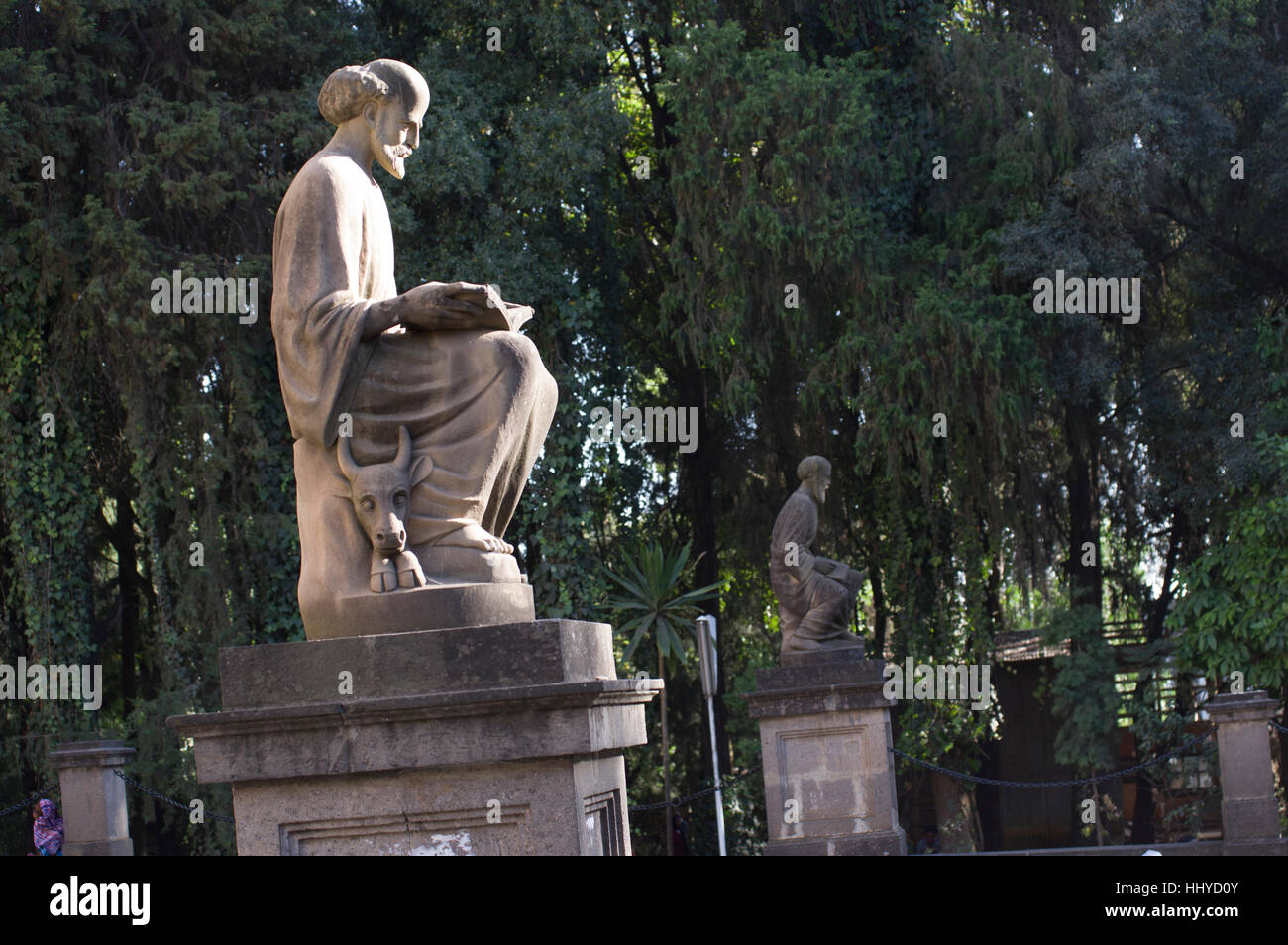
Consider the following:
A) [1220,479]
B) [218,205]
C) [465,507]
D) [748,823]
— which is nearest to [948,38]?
[1220,479]

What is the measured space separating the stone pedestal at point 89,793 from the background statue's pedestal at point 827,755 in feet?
15.3

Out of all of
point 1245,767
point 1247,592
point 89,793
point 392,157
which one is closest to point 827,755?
point 1245,767

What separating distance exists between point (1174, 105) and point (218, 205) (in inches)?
391

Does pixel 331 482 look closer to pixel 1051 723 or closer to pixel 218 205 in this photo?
pixel 218 205

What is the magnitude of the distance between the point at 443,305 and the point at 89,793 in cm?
760

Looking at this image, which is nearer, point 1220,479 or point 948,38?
point 1220,479

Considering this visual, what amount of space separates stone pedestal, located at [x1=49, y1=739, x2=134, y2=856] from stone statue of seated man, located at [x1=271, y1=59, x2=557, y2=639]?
6.90m

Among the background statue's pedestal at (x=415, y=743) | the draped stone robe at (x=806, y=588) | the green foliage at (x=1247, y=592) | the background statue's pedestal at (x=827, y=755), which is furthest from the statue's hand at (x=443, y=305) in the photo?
the green foliage at (x=1247, y=592)

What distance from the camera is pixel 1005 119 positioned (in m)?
15.8

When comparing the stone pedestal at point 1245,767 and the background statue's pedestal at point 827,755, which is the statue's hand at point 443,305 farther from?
the stone pedestal at point 1245,767

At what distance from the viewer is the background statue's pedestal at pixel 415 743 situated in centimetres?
386

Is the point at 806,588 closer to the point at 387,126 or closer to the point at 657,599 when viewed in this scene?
the point at 657,599

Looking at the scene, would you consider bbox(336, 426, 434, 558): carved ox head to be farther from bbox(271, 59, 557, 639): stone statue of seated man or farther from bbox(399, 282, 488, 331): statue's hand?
bbox(399, 282, 488, 331): statue's hand

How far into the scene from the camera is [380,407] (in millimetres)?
4215
